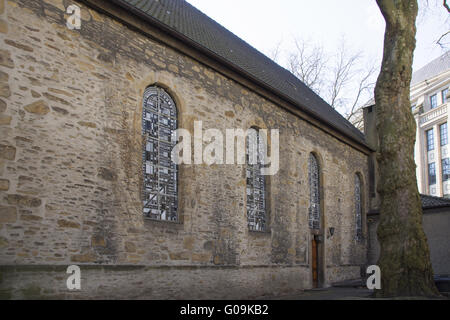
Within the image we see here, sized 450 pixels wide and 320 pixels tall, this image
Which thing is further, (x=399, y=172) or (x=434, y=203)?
(x=434, y=203)

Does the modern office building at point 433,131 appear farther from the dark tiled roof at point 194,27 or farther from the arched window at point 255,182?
the arched window at point 255,182

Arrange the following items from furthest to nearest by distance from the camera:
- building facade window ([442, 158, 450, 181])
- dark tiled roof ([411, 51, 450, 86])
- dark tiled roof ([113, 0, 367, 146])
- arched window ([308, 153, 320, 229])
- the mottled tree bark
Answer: dark tiled roof ([411, 51, 450, 86])
building facade window ([442, 158, 450, 181])
arched window ([308, 153, 320, 229])
dark tiled roof ([113, 0, 367, 146])
the mottled tree bark

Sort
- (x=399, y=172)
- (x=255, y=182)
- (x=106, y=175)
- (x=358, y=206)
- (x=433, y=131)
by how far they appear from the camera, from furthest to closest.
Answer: (x=433, y=131), (x=358, y=206), (x=255, y=182), (x=399, y=172), (x=106, y=175)

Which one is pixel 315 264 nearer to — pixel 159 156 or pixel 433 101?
pixel 159 156

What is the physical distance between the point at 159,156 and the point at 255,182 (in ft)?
14.6

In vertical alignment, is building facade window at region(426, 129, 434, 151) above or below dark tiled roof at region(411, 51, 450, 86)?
below

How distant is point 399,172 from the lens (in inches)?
416

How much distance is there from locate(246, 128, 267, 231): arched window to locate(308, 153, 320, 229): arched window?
3.63 m

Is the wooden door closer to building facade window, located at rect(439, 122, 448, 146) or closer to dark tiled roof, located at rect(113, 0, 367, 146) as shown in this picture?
dark tiled roof, located at rect(113, 0, 367, 146)

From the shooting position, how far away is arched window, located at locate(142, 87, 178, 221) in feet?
34.8

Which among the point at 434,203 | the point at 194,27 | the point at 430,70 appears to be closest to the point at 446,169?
the point at 430,70

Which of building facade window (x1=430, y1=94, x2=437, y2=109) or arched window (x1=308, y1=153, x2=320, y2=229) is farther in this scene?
building facade window (x1=430, y1=94, x2=437, y2=109)

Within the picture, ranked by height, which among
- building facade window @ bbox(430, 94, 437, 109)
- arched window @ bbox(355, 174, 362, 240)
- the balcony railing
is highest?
building facade window @ bbox(430, 94, 437, 109)

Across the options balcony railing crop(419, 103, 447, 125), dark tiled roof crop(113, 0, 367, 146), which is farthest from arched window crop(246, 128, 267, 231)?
balcony railing crop(419, 103, 447, 125)
